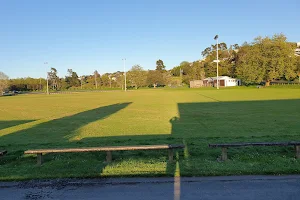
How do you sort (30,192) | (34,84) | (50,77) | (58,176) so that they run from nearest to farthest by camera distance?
(30,192), (58,176), (34,84), (50,77)

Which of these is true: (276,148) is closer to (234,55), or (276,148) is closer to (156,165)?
(156,165)

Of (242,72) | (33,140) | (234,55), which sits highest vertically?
(234,55)

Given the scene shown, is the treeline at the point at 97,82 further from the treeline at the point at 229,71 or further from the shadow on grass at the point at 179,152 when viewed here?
the shadow on grass at the point at 179,152

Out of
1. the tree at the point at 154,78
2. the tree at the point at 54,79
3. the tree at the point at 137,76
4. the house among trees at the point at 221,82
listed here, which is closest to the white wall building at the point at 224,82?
the house among trees at the point at 221,82

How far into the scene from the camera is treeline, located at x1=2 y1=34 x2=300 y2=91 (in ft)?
244

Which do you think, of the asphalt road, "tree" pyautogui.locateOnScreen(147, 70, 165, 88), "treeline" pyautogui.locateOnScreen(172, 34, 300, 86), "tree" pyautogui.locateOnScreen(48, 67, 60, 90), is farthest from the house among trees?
the asphalt road

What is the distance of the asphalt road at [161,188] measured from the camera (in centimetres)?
450

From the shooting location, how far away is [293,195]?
14.4ft

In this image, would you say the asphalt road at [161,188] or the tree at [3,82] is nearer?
the asphalt road at [161,188]

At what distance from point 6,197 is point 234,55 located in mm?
111435

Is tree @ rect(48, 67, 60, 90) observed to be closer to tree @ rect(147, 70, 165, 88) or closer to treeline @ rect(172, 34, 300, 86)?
tree @ rect(147, 70, 165, 88)

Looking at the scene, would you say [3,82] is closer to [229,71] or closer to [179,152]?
[229,71]

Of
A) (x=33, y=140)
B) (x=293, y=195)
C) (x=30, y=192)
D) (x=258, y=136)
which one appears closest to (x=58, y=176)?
(x=30, y=192)

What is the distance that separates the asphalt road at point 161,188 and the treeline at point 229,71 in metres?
76.4
